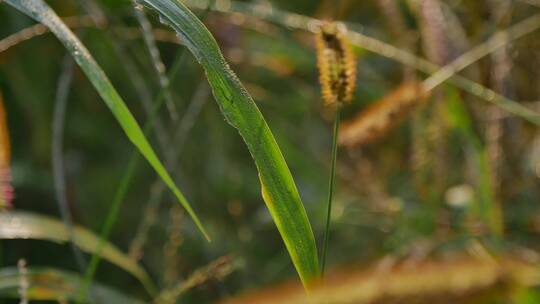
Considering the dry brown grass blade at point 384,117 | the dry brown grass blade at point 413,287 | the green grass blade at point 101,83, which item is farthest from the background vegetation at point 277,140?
the dry brown grass blade at point 413,287

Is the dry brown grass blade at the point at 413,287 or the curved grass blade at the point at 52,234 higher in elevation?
the curved grass blade at the point at 52,234

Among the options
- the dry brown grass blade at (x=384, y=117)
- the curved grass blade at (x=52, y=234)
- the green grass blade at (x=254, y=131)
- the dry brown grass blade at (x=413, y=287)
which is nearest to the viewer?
the dry brown grass blade at (x=413, y=287)

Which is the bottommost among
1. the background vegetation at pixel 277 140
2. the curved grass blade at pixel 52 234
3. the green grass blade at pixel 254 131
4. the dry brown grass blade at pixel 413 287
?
the dry brown grass blade at pixel 413 287

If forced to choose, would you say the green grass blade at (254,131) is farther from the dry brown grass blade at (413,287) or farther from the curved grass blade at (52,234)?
the curved grass blade at (52,234)

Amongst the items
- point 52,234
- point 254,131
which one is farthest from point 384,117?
point 254,131

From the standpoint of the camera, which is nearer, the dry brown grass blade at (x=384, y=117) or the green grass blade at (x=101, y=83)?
the green grass blade at (x=101, y=83)

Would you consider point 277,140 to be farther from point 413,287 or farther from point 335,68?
point 413,287
